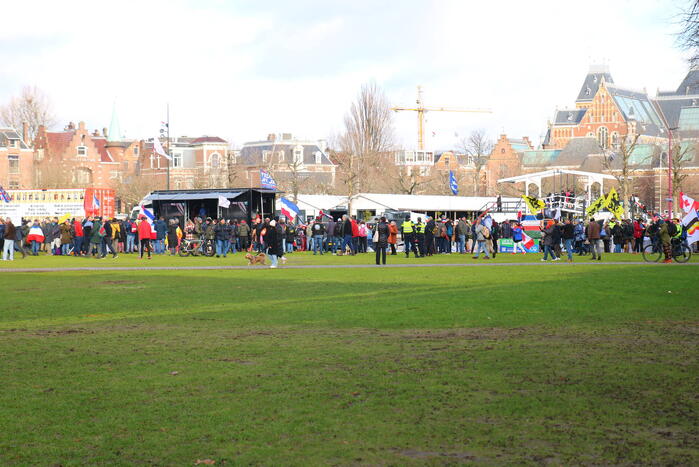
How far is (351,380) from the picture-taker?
965 centimetres

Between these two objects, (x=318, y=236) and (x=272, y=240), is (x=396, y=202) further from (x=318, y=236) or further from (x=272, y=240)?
(x=272, y=240)

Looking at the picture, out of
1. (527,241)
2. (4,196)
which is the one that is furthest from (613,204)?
(4,196)

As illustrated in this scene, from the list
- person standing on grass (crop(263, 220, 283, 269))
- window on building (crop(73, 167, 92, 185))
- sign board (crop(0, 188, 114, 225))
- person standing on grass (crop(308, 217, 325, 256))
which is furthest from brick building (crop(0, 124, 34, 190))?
person standing on grass (crop(263, 220, 283, 269))

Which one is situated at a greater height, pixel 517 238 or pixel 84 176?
pixel 84 176

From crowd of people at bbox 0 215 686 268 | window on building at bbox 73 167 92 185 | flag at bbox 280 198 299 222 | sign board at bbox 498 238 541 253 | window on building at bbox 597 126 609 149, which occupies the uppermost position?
window on building at bbox 597 126 609 149

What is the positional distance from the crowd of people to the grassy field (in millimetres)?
A: 18805

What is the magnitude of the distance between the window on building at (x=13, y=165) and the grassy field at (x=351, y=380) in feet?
285

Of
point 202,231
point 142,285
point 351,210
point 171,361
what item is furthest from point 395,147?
point 171,361

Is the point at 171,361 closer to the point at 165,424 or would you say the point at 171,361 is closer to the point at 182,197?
the point at 165,424

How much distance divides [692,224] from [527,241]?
10854 mm

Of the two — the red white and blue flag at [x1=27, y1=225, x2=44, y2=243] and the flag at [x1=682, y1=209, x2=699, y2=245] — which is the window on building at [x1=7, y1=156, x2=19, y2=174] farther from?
the flag at [x1=682, y1=209, x2=699, y2=245]

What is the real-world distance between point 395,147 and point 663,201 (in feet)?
138

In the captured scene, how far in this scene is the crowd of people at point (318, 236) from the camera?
37500 millimetres

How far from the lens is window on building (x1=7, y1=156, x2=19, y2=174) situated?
330 feet
